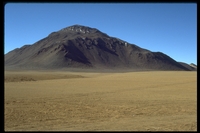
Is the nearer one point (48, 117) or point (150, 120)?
point (150, 120)

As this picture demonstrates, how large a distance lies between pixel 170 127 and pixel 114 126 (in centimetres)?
190

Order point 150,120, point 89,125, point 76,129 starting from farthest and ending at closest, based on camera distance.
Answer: point 150,120 < point 89,125 < point 76,129

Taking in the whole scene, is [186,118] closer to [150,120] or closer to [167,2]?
[150,120]

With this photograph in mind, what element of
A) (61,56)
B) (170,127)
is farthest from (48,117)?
(61,56)

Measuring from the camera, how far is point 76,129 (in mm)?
8148

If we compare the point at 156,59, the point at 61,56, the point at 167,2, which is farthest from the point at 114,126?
the point at 156,59

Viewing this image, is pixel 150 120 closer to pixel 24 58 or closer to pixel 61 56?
pixel 61 56

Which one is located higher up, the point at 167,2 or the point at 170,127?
the point at 167,2

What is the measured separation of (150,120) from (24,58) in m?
179

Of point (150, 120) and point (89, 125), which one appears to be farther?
point (150, 120)

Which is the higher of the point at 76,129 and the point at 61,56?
the point at 61,56
